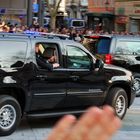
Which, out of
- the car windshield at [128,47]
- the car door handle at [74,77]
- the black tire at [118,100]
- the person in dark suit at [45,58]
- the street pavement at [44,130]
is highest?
the person in dark suit at [45,58]

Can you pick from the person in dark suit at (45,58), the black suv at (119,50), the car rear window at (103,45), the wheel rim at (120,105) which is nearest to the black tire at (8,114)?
the person in dark suit at (45,58)

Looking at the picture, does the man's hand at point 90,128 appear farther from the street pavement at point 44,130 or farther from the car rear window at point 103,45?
the car rear window at point 103,45

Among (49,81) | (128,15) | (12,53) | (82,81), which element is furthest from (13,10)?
(12,53)

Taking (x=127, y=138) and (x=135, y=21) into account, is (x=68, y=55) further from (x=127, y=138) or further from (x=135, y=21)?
(x=135, y=21)

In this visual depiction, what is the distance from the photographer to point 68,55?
28.6 feet

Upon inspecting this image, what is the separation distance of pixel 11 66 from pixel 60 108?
4.27ft

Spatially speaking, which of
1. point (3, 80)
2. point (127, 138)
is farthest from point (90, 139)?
point (127, 138)

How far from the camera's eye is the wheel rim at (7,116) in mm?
7559

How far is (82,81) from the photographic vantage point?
8812mm

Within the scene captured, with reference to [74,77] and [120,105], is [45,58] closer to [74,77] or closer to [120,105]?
[74,77]

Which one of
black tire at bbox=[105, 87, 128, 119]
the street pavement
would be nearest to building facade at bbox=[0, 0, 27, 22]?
black tire at bbox=[105, 87, 128, 119]

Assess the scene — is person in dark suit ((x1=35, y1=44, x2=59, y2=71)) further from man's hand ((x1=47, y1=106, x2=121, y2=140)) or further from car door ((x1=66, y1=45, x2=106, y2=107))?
man's hand ((x1=47, y1=106, x2=121, y2=140))

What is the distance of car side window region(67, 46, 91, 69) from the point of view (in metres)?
8.73

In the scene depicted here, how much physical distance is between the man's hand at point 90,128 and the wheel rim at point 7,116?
6.53 m
